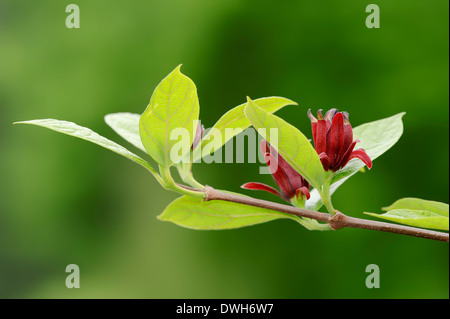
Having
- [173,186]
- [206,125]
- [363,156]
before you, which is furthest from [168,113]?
[206,125]

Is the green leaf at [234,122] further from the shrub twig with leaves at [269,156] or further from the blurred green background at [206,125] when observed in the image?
the blurred green background at [206,125]

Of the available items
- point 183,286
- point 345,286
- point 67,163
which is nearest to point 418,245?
point 345,286

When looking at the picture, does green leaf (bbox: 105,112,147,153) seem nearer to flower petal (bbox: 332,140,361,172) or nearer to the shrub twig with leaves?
the shrub twig with leaves

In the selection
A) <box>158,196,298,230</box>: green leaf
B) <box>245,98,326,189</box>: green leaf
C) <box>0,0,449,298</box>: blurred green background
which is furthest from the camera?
<box>0,0,449,298</box>: blurred green background

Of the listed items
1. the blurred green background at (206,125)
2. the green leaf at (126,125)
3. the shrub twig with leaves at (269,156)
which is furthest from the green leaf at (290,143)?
the blurred green background at (206,125)

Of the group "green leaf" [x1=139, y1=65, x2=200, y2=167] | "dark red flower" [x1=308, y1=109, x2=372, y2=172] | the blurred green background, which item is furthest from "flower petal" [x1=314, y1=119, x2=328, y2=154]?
the blurred green background
